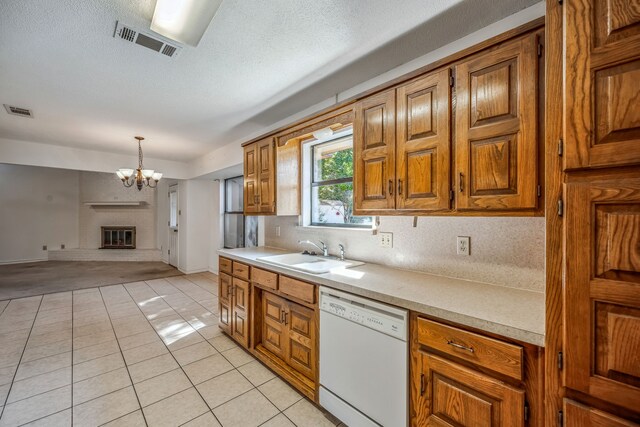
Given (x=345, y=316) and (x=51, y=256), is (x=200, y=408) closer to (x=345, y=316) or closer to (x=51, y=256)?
(x=345, y=316)

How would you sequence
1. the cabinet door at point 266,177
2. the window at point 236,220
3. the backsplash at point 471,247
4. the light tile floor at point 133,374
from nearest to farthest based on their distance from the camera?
1. the backsplash at point 471,247
2. the light tile floor at point 133,374
3. the cabinet door at point 266,177
4. the window at point 236,220

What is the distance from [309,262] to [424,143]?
1436mm

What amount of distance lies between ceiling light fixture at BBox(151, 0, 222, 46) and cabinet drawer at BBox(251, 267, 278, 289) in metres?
1.76

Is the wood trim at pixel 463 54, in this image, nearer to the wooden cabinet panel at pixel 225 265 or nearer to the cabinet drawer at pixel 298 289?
the cabinet drawer at pixel 298 289

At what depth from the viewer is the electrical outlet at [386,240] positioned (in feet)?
6.97

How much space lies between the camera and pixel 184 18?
5.24 feet

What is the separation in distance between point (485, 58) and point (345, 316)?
1.58 metres

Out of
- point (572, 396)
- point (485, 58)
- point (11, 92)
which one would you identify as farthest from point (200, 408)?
point (11, 92)

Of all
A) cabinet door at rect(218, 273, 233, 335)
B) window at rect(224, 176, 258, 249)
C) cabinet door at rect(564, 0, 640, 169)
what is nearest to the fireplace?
window at rect(224, 176, 258, 249)

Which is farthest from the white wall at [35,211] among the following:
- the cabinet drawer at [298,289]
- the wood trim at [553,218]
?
the wood trim at [553,218]

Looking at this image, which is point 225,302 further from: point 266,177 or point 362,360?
point 362,360

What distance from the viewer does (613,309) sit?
32.9 inches

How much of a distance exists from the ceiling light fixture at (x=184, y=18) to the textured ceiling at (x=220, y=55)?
0.15ft

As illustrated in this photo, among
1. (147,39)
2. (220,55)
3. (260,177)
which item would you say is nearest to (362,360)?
(260,177)
